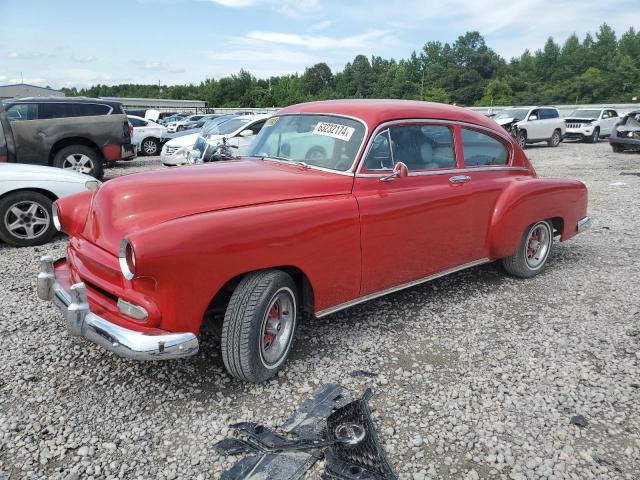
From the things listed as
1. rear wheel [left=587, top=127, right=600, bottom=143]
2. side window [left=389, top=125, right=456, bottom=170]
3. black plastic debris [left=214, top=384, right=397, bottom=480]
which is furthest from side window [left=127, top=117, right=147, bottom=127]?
rear wheel [left=587, top=127, right=600, bottom=143]

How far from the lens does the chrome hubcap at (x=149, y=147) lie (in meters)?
17.6

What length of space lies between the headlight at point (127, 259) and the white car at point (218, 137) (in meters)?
8.45

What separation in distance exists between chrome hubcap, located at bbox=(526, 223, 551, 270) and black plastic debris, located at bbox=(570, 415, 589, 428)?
92.8 inches

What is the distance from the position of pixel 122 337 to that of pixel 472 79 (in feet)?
274

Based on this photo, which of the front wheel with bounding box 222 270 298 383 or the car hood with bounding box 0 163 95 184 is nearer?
the front wheel with bounding box 222 270 298 383

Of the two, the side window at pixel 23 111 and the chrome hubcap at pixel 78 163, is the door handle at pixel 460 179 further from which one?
the side window at pixel 23 111

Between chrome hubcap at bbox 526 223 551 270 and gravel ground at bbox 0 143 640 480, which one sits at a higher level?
chrome hubcap at bbox 526 223 551 270

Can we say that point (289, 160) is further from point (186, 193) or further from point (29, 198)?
point (29, 198)

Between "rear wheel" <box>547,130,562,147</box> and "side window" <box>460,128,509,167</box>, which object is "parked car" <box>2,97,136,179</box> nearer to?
"side window" <box>460,128,509,167</box>

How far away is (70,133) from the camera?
949cm

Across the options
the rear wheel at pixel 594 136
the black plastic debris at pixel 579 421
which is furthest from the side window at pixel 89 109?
the rear wheel at pixel 594 136

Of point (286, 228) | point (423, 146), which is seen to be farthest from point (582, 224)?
point (286, 228)

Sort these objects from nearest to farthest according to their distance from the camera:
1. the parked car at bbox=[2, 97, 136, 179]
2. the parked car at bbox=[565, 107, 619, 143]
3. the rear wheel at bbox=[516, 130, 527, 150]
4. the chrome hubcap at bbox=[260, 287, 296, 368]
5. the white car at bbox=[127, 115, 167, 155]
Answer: the chrome hubcap at bbox=[260, 287, 296, 368] < the parked car at bbox=[2, 97, 136, 179] < the white car at bbox=[127, 115, 167, 155] < the rear wheel at bbox=[516, 130, 527, 150] < the parked car at bbox=[565, 107, 619, 143]

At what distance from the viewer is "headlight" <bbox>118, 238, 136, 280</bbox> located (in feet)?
8.10
